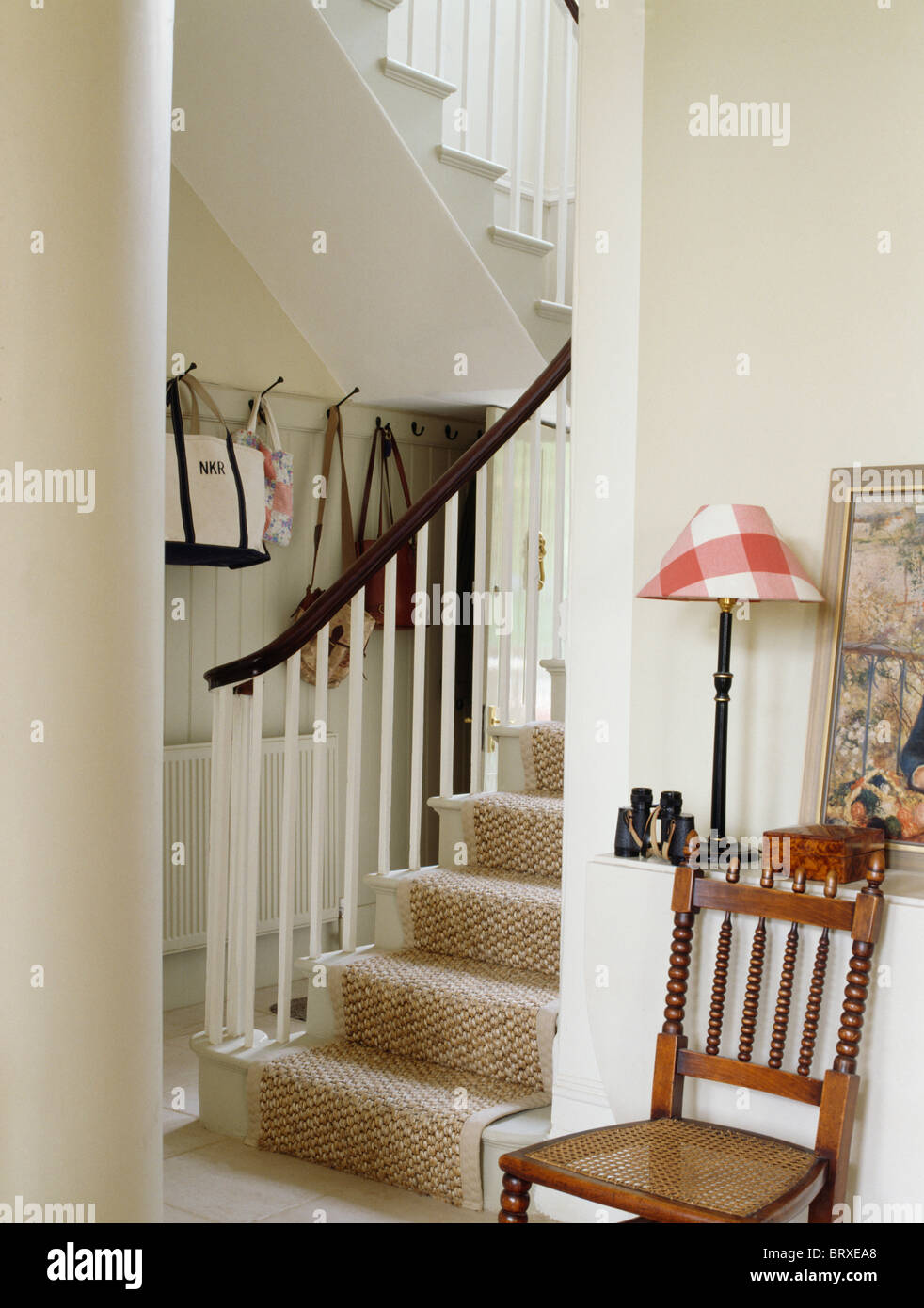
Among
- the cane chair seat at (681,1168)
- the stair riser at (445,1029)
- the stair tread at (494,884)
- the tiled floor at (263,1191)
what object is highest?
the stair tread at (494,884)

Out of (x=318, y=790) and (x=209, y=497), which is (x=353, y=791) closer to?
(x=318, y=790)

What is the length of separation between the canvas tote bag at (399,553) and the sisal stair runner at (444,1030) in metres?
1.33

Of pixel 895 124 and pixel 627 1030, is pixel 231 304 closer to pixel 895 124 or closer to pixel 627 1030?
pixel 895 124

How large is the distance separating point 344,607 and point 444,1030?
193cm

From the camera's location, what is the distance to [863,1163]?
1973 mm

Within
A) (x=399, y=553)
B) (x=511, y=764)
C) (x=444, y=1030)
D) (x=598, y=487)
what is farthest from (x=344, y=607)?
(x=598, y=487)

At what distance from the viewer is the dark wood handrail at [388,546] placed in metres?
3.19

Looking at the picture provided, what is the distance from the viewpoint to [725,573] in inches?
82.9

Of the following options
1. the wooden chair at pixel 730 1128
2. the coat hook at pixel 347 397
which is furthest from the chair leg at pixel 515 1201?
the coat hook at pixel 347 397

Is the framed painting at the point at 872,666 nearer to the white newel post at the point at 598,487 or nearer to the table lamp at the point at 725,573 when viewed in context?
the table lamp at the point at 725,573
